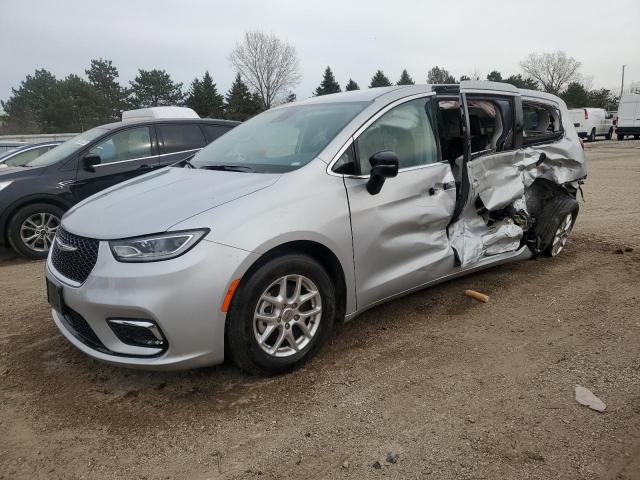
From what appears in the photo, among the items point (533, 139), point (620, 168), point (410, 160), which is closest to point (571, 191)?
point (533, 139)

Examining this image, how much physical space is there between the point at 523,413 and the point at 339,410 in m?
0.96

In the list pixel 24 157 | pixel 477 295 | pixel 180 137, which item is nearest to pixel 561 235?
pixel 477 295

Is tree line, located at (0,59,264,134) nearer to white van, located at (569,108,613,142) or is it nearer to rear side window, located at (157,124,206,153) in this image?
white van, located at (569,108,613,142)

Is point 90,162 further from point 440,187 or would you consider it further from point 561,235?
point 561,235

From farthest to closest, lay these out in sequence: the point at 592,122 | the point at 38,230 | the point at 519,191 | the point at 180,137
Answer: the point at 592,122 → the point at 180,137 → the point at 38,230 → the point at 519,191

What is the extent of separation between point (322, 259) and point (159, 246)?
1.01 meters

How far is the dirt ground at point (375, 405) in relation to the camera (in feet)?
7.31

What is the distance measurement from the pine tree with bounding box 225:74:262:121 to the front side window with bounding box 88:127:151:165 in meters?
46.1

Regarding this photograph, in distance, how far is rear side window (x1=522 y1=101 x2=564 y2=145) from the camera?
187 inches

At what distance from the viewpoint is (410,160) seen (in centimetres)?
360

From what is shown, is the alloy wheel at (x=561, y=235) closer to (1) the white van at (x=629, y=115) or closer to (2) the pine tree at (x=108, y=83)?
(1) the white van at (x=629, y=115)

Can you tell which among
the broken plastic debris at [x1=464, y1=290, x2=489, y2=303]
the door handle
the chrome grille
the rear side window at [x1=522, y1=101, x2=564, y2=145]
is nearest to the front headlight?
the chrome grille

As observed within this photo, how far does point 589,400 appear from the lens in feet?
8.63

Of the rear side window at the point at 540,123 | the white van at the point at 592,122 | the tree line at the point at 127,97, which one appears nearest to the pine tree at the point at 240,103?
the tree line at the point at 127,97
